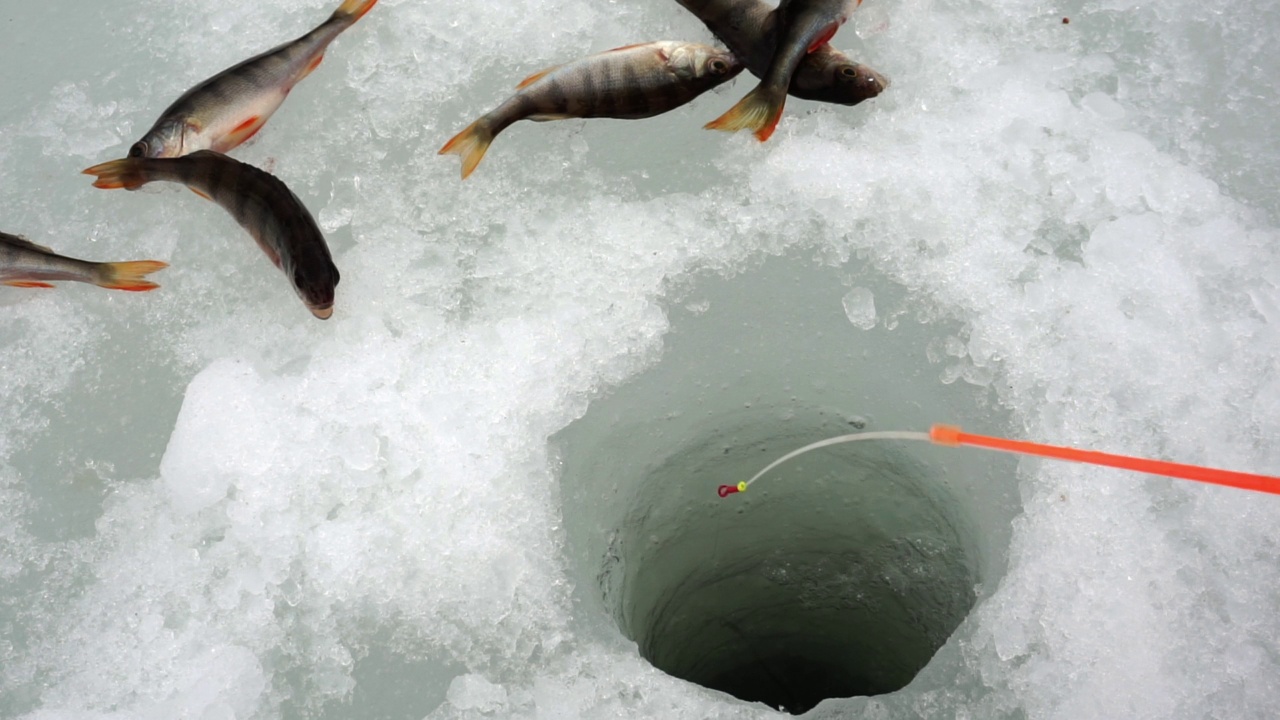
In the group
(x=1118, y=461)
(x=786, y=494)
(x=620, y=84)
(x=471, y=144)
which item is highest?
(x=620, y=84)

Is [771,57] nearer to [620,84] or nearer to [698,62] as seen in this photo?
[698,62]

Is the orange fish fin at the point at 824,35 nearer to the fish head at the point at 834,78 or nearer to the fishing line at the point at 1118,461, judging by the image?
the fish head at the point at 834,78

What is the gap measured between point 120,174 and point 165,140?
0.12m

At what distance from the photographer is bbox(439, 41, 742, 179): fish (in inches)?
81.0

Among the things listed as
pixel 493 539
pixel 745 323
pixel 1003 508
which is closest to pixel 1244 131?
pixel 1003 508

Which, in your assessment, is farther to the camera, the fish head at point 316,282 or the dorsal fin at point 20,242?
the dorsal fin at point 20,242

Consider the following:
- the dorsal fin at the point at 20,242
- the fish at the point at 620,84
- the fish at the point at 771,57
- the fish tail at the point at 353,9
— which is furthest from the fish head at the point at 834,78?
the dorsal fin at the point at 20,242

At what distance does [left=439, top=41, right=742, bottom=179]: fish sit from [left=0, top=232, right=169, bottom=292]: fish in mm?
708

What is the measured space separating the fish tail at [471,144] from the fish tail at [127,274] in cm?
68

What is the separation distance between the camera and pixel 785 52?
2055 mm

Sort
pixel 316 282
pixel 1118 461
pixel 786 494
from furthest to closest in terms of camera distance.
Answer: pixel 786 494
pixel 316 282
pixel 1118 461

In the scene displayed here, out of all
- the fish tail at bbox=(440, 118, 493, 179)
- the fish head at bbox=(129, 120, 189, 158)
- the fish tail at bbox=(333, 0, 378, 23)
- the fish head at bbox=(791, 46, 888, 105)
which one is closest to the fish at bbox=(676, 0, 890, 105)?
the fish head at bbox=(791, 46, 888, 105)

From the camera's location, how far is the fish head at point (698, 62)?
2053 mm

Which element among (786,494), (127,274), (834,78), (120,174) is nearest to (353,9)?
(120,174)
